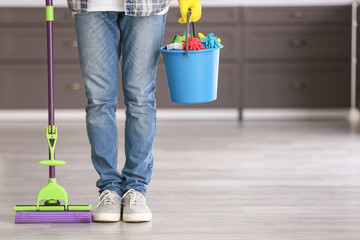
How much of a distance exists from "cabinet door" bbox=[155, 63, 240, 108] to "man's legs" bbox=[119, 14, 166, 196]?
210cm

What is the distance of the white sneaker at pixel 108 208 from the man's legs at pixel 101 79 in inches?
1.4

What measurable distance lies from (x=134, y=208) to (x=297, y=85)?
2420 mm

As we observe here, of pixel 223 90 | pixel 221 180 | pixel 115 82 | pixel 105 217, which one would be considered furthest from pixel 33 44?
pixel 105 217

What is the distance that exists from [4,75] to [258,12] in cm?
159

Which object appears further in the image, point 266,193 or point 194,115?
point 194,115

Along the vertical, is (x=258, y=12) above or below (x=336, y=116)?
Answer: above

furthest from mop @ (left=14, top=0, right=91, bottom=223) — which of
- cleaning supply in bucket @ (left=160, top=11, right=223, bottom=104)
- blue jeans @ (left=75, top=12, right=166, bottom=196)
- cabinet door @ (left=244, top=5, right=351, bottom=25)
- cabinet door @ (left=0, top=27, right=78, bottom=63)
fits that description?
cabinet door @ (left=244, top=5, right=351, bottom=25)

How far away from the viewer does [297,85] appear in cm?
435

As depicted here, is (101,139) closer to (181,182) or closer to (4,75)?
(181,182)

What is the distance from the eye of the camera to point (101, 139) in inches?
85.0

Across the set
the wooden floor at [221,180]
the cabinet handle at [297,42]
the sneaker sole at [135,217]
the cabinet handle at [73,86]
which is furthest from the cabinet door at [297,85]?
the sneaker sole at [135,217]

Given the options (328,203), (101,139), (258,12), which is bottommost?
(328,203)

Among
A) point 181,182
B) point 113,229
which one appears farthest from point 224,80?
point 113,229

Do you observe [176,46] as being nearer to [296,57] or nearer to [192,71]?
[192,71]
